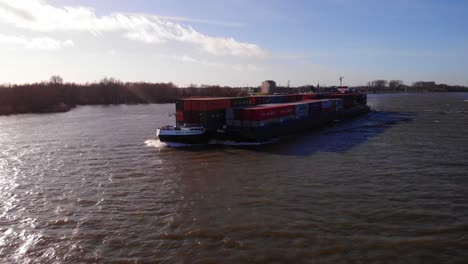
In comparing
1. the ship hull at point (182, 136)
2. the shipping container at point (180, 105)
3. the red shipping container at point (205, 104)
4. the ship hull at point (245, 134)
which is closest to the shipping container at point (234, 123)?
the ship hull at point (245, 134)

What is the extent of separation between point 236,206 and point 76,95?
10765 centimetres

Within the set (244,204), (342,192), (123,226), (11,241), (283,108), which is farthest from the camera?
(283,108)

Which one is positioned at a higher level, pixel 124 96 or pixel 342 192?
pixel 124 96

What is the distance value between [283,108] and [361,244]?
26639 millimetres

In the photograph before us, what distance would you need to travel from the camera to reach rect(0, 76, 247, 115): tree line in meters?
79.2

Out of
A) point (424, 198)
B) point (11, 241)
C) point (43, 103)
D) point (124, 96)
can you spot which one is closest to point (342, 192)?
point (424, 198)

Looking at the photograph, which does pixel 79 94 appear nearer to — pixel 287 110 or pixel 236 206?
pixel 287 110

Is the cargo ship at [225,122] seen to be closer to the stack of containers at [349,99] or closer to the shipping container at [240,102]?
the shipping container at [240,102]

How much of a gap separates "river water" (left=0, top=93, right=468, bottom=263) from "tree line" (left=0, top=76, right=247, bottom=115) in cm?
5827

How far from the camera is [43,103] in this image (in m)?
80.1

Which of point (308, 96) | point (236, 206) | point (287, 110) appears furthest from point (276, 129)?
point (308, 96)

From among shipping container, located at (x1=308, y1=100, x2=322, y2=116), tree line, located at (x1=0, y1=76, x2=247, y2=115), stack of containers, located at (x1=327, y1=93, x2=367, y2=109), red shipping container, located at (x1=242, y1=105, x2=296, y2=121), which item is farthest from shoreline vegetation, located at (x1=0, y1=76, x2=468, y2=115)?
red shipping container, located at (x1=242, y1=105, x2=296, y2=121)

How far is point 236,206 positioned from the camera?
49.3 ft

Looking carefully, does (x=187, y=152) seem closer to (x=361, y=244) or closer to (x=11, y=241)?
(x=11, y=241)
